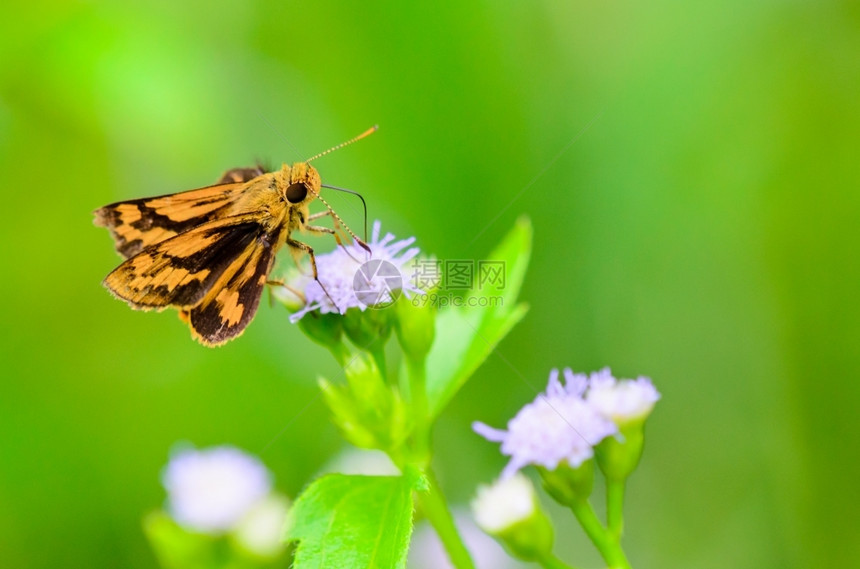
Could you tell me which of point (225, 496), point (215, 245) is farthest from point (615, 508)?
point (225, 496)

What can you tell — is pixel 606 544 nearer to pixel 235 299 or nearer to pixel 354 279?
pixel 354 279

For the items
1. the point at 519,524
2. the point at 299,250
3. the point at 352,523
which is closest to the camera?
the point at 352,523

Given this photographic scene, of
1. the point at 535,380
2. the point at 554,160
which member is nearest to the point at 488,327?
the point at 535,380

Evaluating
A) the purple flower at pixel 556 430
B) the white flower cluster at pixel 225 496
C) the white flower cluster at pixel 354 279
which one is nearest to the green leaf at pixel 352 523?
the purple flower at pixel 556 430

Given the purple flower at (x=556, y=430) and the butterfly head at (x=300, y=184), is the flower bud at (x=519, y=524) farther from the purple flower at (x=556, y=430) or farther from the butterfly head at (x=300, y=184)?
the butterfly head at (x=300, y=184)

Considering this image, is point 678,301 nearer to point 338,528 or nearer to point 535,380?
point 535,380

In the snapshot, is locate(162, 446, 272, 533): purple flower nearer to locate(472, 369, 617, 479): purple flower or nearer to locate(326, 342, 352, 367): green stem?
locate(326, 342, 352, 367): green stem
